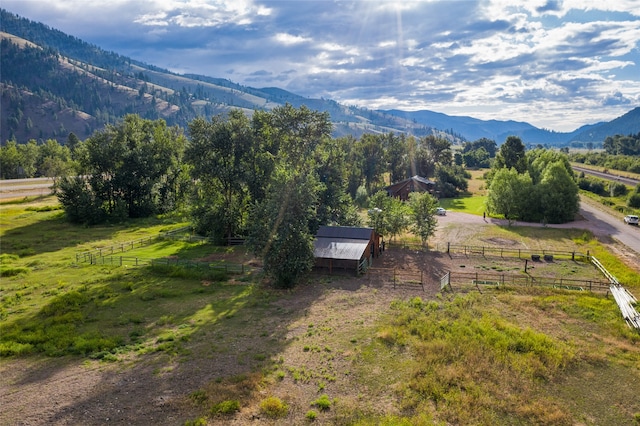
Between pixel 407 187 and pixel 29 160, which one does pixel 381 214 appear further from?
pixel 29 160

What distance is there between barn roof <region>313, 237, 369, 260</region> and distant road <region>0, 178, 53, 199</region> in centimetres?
8034

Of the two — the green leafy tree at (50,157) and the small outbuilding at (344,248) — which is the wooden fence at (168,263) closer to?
the small outbuilding at (344,248)

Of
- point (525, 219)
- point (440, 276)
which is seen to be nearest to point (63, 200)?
point (440, 276)

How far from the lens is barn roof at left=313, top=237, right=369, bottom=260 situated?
40.4 m

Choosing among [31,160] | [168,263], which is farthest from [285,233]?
[31,160]

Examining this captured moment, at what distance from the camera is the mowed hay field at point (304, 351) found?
18.9m

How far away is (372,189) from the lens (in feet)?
355

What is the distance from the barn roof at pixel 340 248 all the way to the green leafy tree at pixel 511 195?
38.2 m

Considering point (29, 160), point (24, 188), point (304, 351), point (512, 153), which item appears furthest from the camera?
point (29, 160)

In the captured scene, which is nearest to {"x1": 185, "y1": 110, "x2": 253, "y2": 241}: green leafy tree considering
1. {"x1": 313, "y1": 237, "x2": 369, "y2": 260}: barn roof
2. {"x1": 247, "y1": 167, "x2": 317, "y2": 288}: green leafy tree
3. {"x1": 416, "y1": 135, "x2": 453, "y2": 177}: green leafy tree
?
{"x1": 247, "y1": 167, "x2": 317, "y2": 288}: green leafy tree

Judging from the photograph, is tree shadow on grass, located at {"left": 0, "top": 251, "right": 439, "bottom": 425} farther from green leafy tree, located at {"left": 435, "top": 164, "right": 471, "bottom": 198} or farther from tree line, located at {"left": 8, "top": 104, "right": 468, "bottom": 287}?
green leafy tree, located at {"left": 435, "top": 164, "right": 471, "bottom": 198}

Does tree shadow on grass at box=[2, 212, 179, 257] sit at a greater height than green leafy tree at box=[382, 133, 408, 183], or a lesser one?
lesser

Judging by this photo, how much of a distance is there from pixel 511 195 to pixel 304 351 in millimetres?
56730

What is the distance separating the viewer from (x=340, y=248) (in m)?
41.8
